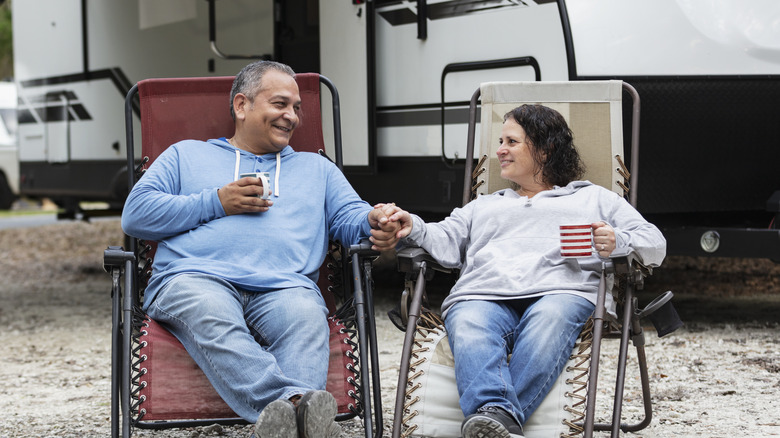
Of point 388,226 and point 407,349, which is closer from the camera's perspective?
point 407,349

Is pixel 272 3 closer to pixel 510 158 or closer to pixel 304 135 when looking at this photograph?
pixel 304 135

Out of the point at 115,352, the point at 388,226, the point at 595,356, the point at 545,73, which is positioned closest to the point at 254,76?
the point at 388,226

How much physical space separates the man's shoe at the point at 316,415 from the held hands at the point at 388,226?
55 cm

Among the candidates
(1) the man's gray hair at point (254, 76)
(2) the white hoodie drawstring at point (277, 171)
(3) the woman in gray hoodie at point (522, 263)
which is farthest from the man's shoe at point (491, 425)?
(1) the man's gray hair at point (254, 76)

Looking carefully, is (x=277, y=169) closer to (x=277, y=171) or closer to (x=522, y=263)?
(x=277, y=171)

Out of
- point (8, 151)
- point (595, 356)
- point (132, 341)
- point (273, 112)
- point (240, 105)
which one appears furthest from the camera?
point (8, 151)

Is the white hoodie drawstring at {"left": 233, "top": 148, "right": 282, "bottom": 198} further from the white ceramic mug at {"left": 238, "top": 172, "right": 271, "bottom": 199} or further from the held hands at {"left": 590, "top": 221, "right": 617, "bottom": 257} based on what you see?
the held hands at {"left": 590, "top": 221, "right": 617, "bottom": 257}

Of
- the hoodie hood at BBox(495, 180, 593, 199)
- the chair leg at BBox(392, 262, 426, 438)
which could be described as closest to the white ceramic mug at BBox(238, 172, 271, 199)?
the chair leg at BBox(392, 262, 426, 438)

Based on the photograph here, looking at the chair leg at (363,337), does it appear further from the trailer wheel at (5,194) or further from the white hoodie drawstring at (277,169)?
the trailer wheel at (5,194)

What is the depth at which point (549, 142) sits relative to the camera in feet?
11.1

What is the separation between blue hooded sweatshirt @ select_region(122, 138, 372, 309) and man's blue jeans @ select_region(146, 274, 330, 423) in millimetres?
77

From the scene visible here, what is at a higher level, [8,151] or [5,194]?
[8,151]

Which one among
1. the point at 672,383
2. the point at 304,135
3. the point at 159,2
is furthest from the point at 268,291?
the point at 159,2

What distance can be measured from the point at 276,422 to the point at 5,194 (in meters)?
13.5
